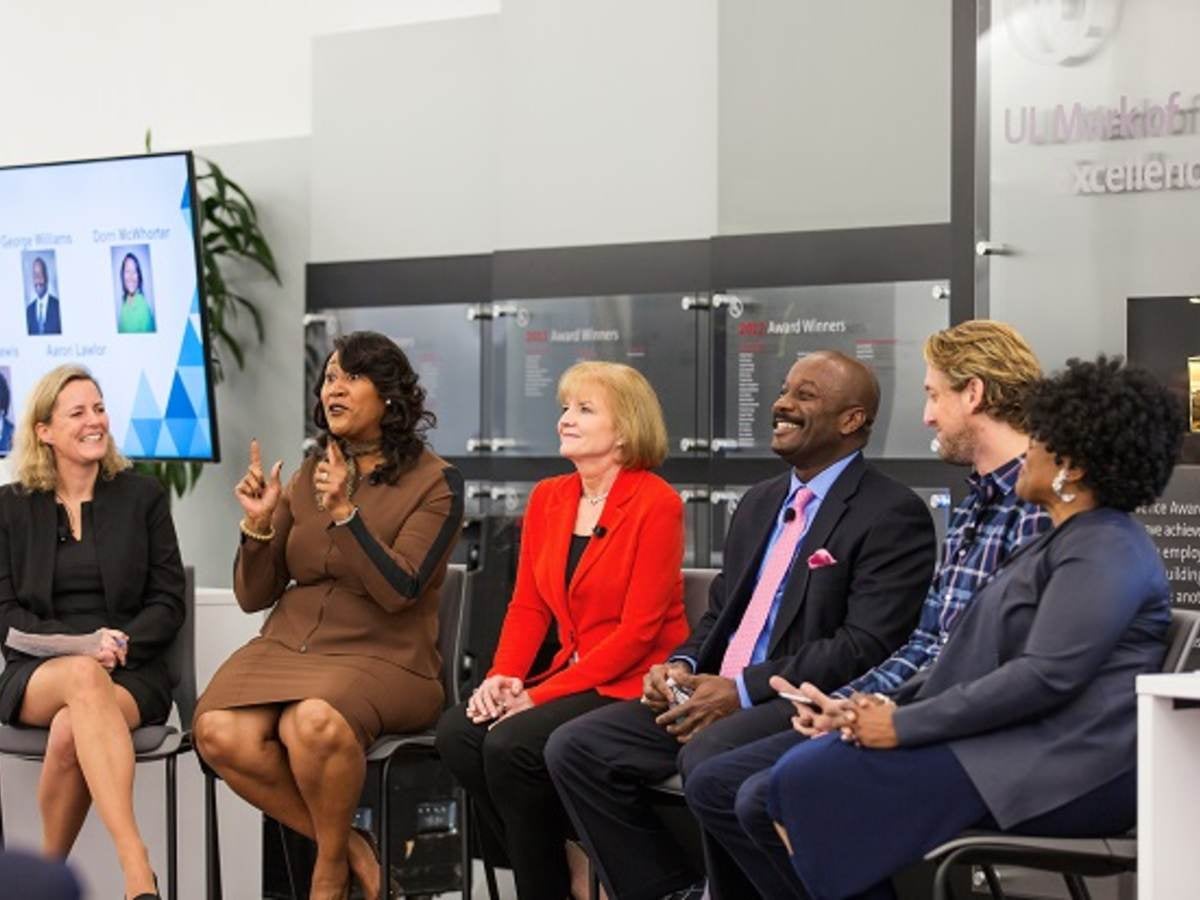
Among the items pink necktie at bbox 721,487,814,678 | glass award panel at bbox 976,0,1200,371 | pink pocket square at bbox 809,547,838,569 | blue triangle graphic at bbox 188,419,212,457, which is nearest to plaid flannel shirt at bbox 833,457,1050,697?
pink pocket square at bbox 809,547,838,569

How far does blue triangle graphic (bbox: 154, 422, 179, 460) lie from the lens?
689 centimetres

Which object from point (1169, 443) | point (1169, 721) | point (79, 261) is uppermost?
point (79, 261)

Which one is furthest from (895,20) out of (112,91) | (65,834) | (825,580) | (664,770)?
(112,91)

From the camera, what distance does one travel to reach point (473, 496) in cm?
636

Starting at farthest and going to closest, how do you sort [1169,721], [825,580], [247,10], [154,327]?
[247,10], [154,327], [825,580], [1169,721]

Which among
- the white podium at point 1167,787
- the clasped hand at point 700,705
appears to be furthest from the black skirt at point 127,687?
the white podium at point 1167,787

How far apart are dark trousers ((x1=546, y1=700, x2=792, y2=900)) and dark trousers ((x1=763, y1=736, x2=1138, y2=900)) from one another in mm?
798

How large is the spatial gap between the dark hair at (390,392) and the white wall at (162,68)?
2.27m

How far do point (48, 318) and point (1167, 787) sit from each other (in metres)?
A: 4.98

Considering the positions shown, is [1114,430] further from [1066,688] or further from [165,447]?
[165,447]

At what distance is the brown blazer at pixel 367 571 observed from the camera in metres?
4.84

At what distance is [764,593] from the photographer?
14.4 ft

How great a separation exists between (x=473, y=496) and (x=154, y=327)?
4.53 feet

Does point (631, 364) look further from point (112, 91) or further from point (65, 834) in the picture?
point (112, 91)
